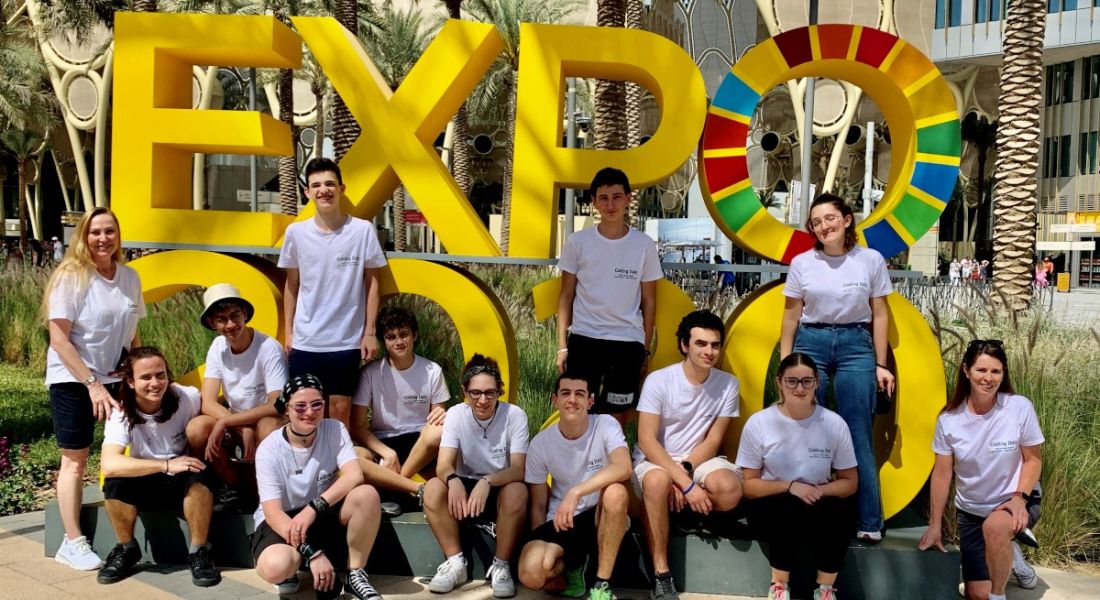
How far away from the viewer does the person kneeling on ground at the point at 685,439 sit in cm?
448

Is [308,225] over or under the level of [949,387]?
over

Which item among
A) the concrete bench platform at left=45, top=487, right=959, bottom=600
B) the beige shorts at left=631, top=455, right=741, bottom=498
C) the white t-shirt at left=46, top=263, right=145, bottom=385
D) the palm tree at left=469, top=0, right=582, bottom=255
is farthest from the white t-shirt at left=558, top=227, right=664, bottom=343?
the palm tree at left=469, top=0, right=582, bottom=255

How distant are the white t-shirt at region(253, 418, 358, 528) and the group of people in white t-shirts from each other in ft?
0.03

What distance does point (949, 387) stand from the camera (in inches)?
253

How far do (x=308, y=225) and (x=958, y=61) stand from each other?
44.0 m

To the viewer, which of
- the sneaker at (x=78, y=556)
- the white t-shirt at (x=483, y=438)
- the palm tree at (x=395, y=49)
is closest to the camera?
the white t-shirt at (x=483, y=438)

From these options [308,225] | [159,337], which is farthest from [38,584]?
[159,337]

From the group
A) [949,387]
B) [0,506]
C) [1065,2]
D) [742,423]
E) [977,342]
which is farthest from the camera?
[1065,2]

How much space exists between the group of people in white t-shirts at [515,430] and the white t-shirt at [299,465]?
1 centimetres

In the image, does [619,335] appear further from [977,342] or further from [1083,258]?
[1083,258]

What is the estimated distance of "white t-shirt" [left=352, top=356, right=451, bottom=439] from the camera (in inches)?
204

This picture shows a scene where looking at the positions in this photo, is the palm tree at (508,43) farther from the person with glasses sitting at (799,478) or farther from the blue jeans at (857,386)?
the person with glasses sitting at (799,478)

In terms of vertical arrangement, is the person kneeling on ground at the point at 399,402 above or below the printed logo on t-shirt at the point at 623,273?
below

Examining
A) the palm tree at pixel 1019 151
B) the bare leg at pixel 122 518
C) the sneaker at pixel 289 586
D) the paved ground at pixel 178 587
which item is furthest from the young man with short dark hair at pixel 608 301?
the palm tree at pixel 1019 151
